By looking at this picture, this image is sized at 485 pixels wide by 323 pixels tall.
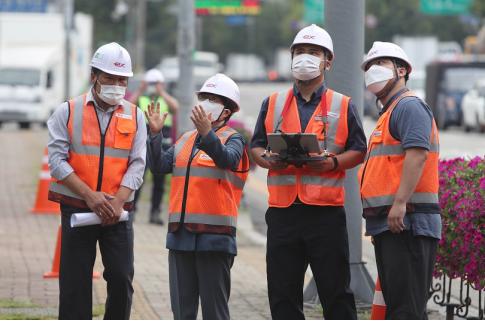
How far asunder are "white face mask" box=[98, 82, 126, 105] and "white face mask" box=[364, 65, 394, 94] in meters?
1.46

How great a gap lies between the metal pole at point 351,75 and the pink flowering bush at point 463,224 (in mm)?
1008

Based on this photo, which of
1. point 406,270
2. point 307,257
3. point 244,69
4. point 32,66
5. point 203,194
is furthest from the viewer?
point 244,69

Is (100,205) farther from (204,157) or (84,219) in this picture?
(204,157)

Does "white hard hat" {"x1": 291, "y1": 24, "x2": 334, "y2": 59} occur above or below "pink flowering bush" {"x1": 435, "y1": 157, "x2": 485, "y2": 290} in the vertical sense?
above

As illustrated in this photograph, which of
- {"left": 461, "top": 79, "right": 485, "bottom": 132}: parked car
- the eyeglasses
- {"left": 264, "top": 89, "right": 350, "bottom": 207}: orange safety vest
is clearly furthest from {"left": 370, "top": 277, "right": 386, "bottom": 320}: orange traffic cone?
{"left": 461, "top": 79, "right": 485, "bottom": 132}: parked car

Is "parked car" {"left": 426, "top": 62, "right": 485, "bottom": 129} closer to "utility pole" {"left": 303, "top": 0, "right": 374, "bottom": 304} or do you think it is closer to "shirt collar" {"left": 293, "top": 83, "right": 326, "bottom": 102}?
"utility pole" {"left": 303, "top": 0, "right": 374, "bottom": 304}

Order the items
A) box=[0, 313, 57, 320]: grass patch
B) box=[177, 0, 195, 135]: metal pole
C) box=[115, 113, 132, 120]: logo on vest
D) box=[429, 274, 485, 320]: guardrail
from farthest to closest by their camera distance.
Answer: box=[177, 0, 195, 135]: metal pole, box=[0, 313, 57, 320]: grass patch, box=[429, 274, 485, 320]: guardrail, box=[115, 113, 132, 120]: logo on vest

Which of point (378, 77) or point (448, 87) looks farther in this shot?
point (448, 87)

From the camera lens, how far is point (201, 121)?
23.7ft

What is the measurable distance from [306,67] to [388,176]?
2.67 feet

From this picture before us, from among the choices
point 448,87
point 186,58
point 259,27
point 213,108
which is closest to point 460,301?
point 213,108

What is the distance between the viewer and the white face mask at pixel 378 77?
24.1ft

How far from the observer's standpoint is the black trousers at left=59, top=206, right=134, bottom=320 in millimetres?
7641

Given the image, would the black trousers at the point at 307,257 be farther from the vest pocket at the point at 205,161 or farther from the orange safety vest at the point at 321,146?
the vest pocket at the point at 205,161
